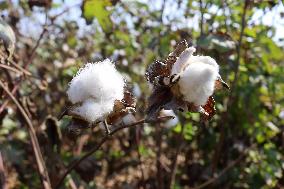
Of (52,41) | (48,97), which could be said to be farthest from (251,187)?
(52,41)

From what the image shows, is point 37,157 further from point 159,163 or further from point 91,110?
point 159,163

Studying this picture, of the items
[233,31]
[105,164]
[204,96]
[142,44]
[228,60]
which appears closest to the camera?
[204,96]

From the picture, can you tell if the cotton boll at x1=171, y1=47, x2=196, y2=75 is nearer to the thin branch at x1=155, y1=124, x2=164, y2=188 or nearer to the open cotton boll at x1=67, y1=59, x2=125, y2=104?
the open cotton boll at x1=67, y1=59, x2=125, y2=104

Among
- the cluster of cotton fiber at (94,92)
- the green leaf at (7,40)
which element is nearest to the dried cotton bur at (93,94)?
the cluster of cotton fiber at (94,92)

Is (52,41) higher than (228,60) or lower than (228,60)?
higher

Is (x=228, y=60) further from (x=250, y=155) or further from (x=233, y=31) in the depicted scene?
(x=250, y=155)

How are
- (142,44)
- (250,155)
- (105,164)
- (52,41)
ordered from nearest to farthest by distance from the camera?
(250,155)
(142,44)
(105,164)
(52,41)

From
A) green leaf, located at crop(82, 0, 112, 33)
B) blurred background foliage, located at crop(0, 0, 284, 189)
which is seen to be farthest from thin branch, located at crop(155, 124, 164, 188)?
green leaf, located at crop(82, 0, 112, 33)
